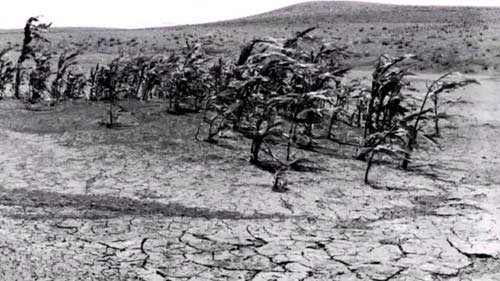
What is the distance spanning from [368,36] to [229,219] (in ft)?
90.1

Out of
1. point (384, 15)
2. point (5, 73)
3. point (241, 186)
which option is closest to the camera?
point (241, 186)

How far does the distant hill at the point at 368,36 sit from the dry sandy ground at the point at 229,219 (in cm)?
827

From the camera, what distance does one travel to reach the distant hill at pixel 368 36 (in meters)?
23.3

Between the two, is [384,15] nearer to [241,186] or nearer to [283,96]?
[283,96]

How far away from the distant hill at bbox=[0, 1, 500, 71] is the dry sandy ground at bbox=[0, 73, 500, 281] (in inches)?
326

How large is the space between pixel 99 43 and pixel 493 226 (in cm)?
2714

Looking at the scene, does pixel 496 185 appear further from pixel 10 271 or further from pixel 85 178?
pixel 10 271

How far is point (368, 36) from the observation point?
31188mm

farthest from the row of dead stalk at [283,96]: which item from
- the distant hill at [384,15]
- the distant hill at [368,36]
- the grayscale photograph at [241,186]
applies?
the distant hill at [384,15]

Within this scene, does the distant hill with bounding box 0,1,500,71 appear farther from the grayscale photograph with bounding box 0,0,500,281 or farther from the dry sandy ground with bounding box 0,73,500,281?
the dry sandy ground with bounding box 0,73,500,281

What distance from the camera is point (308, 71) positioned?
7242mm

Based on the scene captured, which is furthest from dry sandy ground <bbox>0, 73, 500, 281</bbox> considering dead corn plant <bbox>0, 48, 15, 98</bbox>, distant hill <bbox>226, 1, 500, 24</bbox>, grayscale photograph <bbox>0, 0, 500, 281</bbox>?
distant hill <bbox>226, 1, 500, 24</bbox>

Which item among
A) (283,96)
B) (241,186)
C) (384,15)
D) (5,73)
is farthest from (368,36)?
(241,186)

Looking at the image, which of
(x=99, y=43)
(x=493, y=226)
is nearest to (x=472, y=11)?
(x=99, y=43)
